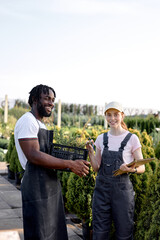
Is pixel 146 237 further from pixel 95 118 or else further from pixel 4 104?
pixel 4 104

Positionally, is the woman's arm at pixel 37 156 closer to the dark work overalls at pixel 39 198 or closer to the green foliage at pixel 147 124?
the dark work overalls at pixel 39 198

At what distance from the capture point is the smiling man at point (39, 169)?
2121mm

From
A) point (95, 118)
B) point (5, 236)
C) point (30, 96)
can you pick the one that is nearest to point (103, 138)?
point (30, 96)

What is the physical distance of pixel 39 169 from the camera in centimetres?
225

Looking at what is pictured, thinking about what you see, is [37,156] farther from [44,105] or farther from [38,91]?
[38,91]

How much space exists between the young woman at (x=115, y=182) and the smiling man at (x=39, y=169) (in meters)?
0.43

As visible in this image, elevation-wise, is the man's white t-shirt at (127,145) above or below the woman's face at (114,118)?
below

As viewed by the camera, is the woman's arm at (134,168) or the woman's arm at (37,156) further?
the woman's arm at (134,168)

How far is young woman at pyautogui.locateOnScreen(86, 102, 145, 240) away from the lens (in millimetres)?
2590

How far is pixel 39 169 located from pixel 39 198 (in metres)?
0.23

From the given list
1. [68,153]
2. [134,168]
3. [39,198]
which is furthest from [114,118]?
[39,198]

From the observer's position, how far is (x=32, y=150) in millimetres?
2109

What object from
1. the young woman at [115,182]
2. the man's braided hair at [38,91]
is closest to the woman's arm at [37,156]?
the man's braided hair at [38,91]

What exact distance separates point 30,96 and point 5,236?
51.5 inches
